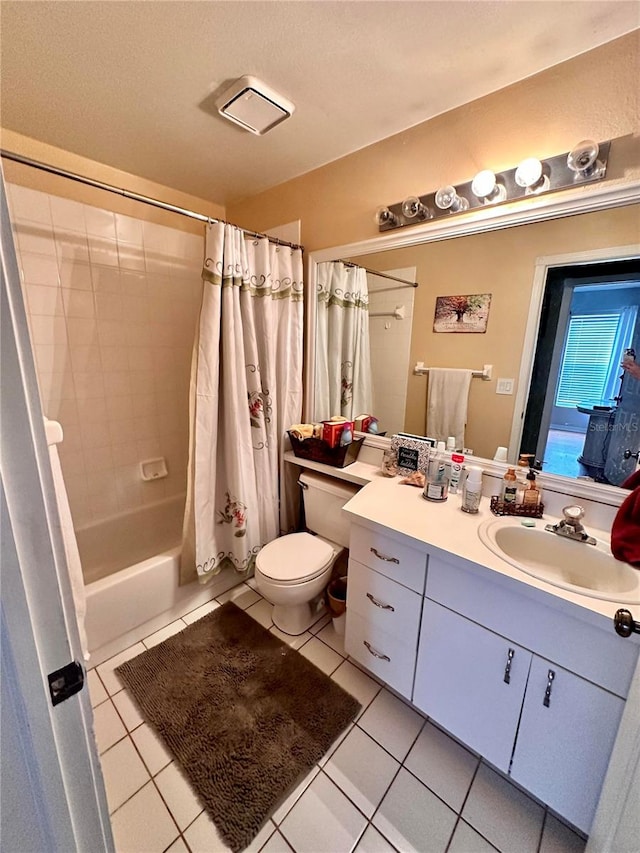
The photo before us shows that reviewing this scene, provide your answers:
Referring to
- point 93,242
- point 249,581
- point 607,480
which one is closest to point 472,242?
point 607,480

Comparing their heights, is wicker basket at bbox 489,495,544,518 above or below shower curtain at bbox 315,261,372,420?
below

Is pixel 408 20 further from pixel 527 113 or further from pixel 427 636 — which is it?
pixel 427 636

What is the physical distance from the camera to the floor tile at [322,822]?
995 millimetres

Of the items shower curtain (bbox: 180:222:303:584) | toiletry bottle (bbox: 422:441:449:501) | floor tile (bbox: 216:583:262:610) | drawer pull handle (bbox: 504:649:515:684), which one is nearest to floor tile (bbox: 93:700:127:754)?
shower curtain (bbox: 180:222:303:584)

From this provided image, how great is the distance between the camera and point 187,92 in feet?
4.29

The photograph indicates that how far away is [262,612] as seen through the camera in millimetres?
1837

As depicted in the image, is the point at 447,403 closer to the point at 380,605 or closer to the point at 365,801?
the point at 380,605

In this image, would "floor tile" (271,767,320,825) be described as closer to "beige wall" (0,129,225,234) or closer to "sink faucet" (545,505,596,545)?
"sink faucet" (545,505,596,545)

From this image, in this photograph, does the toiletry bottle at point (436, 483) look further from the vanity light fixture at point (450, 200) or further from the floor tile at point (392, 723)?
the vanity light fixture at point (450, 200)

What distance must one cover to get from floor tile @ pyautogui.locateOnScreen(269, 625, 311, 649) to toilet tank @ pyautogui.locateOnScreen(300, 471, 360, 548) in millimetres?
476

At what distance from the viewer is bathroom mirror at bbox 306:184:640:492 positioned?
3.78 feet

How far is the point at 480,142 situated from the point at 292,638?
2323 millimetres

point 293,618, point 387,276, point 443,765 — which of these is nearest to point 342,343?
point 387,276

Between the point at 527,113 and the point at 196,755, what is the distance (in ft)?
8.41
